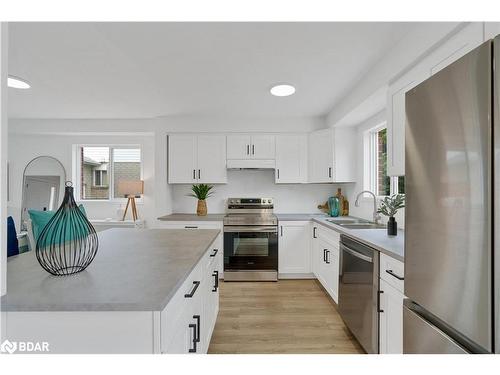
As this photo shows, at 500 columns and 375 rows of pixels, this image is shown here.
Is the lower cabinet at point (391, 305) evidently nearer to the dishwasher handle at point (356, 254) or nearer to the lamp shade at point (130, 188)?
the dishwasher handle at point (356, 254)

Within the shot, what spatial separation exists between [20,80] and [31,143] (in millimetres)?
2493

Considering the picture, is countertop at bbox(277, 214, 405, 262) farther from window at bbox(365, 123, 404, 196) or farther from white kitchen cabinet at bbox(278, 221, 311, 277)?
white kitchen cabinet at bbox(278, 221, 311, 277)

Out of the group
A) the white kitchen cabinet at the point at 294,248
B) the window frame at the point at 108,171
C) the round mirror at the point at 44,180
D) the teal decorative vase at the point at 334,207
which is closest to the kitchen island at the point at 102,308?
the white kitchen cabinet at the point at 294,248

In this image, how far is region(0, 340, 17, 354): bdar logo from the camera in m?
0.81

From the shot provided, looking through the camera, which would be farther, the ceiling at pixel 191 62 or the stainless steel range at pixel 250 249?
the stainless steel range at pixel 250 249

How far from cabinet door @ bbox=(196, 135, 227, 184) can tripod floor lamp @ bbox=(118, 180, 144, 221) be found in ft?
3.61

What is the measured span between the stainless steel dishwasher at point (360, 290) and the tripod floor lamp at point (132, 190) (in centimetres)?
331

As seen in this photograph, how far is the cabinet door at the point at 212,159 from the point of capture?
3967 millimetres

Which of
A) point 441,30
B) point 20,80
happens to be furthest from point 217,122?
point 441,30

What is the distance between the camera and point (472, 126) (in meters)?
0.88

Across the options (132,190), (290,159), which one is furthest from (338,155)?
(132,190)

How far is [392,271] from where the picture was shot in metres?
1.60

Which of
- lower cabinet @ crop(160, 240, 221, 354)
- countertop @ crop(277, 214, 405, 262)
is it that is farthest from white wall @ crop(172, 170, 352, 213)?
lower cabinet @ crop(160, 240, 221, 354)

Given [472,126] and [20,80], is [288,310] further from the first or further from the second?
[20,80]
